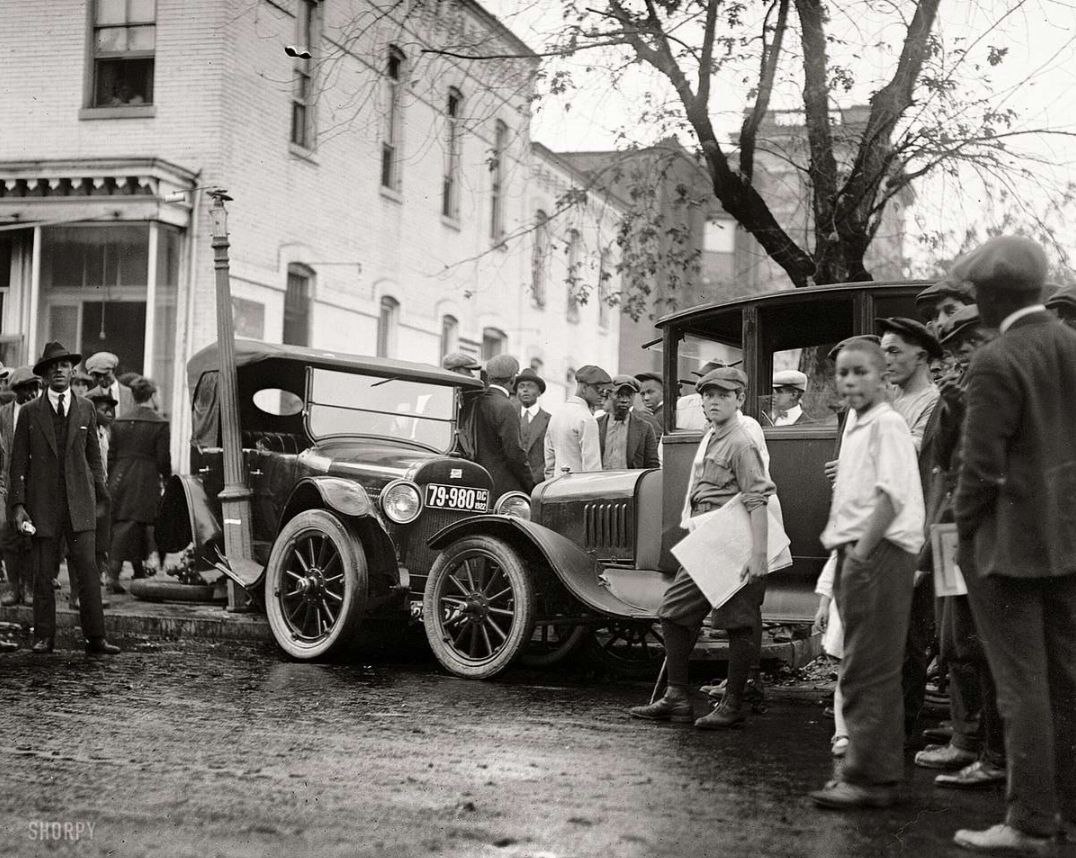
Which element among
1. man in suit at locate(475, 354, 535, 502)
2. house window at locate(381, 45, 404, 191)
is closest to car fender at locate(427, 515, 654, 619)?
man in suit at locate(475, 354, 535, 502)

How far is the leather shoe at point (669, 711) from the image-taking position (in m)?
6.45

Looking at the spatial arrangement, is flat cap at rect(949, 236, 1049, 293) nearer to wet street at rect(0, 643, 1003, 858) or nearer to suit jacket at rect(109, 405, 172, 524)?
wet street at rect(0, 643, 1003, 858)

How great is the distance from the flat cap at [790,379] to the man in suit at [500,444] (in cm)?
240

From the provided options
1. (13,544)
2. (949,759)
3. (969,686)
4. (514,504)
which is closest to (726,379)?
(969,686)

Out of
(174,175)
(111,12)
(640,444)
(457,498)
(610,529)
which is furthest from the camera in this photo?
(111,12)

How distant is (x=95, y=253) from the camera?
683 inches

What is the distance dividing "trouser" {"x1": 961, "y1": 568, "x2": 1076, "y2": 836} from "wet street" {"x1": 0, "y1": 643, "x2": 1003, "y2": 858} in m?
0.29

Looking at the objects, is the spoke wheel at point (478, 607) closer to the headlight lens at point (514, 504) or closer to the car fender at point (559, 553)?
the car fender at point (559, 553)

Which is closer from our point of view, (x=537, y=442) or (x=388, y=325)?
(x=537, y=442)

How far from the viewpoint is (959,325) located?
5477 mm

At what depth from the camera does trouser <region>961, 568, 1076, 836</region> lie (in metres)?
4.04

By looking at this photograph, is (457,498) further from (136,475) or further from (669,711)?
(136,475)

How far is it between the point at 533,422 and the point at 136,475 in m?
3.42

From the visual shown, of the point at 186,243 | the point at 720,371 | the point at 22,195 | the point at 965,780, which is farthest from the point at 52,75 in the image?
the point at 965,780
